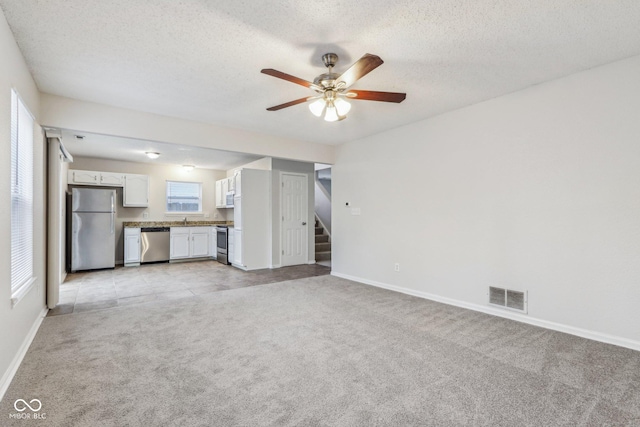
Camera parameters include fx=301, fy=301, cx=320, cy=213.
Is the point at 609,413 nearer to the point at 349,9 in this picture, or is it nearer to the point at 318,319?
the point at 318,319

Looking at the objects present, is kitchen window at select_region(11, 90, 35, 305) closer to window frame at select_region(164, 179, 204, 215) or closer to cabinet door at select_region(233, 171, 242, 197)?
cabinet door at select_region(233, 171, 242, 197)

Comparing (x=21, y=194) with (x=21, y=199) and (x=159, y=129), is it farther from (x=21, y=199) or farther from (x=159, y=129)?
(x=159, y=129)

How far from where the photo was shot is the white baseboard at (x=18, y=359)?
1910mm

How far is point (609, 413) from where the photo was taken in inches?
67.2

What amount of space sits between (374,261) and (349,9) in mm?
3651

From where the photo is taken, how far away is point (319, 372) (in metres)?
2.14

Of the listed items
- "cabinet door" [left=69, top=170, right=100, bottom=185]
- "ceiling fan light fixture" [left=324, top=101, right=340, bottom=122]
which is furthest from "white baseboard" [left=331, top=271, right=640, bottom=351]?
"cabinet door" [left=69, top=170, right=100, bottom=185]

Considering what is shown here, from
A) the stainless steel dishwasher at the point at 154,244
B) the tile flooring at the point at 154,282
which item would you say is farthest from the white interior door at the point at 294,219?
the stainless steel dishwasher at the point at 154,244

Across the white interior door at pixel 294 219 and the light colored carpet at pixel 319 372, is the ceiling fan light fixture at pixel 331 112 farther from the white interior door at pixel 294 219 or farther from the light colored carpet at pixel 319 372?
the white interior door at pixel 294 219

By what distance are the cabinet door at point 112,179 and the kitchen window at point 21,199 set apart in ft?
13.6

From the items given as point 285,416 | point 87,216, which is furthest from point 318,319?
point 87,216

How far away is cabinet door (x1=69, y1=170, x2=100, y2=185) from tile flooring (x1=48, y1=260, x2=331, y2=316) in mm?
1940

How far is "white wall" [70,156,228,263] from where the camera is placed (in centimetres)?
690

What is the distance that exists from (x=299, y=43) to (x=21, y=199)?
2717 millimetres
